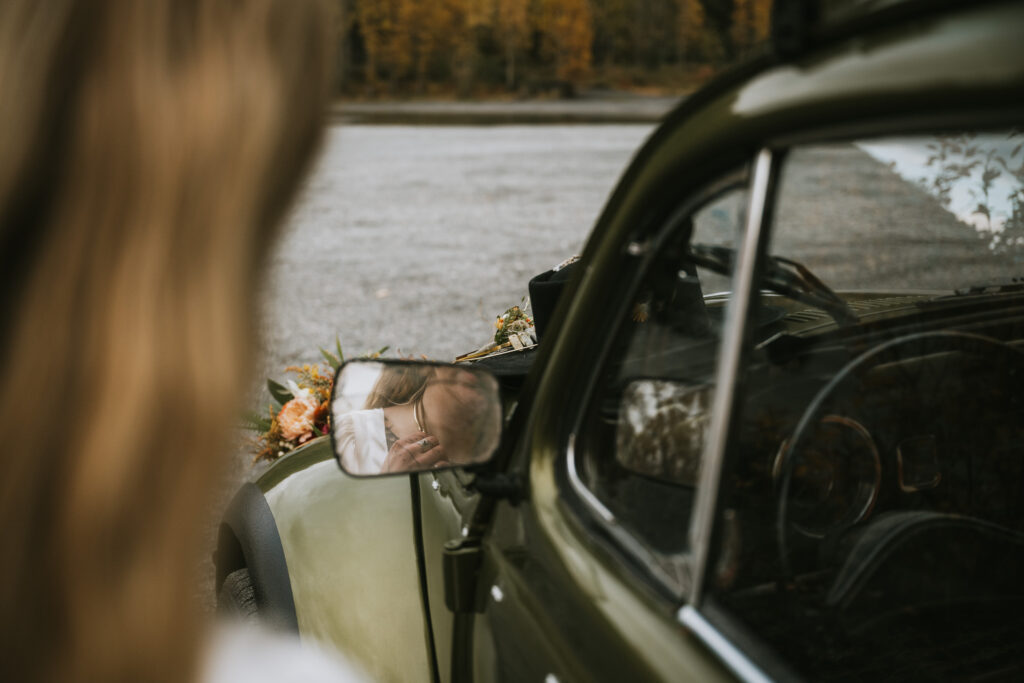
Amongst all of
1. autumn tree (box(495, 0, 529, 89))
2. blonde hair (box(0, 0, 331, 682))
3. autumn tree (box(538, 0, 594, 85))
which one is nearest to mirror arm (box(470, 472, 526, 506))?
blonde hair (box(0, 0, 331, 682))

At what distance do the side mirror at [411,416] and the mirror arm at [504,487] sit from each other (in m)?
0.03

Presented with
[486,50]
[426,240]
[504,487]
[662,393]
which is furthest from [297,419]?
[486,50]

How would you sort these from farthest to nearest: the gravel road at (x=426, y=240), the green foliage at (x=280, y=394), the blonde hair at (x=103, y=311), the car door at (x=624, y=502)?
the gravel road at (x=426, y=240), the green foliage at (x=280, y=394), the car door at (x=624, y=502), the blonde hair at (x=103, y=311)

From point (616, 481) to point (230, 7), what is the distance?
727 mm

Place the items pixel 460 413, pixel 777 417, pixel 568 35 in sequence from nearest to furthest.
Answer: pixel 777 417
pixel 460 413
pixel 568 35

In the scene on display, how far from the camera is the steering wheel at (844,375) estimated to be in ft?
3.74

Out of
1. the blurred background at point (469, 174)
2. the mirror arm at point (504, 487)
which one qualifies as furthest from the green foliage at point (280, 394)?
the mirror arm at point (504, 487)

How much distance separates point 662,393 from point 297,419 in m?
2.35

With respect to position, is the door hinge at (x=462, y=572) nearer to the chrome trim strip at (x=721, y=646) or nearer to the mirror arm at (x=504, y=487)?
the mirror arm at (x=504, y=487)

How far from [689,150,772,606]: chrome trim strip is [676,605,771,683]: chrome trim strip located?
18mm

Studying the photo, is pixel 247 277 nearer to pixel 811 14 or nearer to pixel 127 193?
pixel 127 193

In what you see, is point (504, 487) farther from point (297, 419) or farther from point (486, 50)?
point (486, 50)

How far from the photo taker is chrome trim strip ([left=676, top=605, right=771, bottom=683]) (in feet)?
3.00

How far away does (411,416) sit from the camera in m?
1.46
